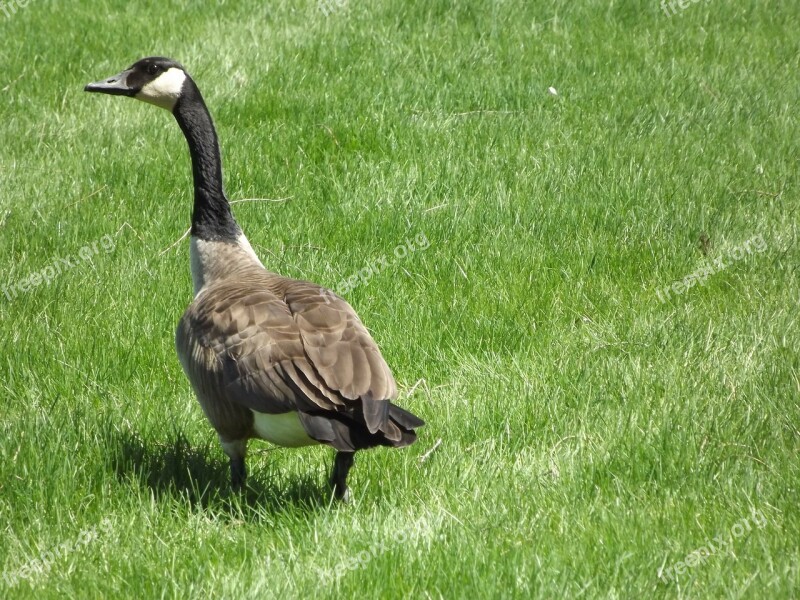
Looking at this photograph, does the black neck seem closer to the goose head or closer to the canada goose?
the goose head

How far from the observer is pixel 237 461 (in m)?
4.20

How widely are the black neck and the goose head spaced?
0.15 feet

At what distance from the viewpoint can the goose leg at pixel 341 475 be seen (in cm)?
398

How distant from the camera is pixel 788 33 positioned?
374 inches

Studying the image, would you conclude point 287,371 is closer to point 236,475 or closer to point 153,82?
point 236,475

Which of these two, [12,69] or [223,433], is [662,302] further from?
[12,69]

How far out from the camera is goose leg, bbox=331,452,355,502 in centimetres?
398

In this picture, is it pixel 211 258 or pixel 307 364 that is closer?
pixel 307 364

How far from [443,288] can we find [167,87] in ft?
6.41

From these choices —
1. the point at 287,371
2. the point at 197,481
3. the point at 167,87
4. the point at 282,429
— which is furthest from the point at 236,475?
the point at 167,87

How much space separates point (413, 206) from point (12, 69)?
173 inches

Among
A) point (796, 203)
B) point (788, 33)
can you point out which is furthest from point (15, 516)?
point (788, 33)

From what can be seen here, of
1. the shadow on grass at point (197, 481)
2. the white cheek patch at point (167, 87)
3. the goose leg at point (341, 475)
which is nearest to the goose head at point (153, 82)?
the white cheek patch at point (167, 87)

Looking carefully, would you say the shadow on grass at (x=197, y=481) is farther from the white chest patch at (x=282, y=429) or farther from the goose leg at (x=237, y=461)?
the white chest patch at (x=282, y=429)
